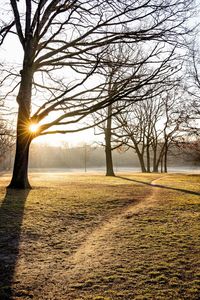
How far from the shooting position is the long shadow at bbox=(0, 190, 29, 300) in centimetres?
369

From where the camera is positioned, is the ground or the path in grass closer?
the ground

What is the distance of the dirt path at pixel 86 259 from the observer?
11.9 feet

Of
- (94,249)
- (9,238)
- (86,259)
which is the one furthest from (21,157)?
(86,259)

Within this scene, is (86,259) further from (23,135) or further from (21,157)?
(23,135)

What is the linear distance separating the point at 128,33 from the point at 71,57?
8.33 feet

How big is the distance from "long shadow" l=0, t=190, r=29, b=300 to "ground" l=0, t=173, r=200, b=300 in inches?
0.4

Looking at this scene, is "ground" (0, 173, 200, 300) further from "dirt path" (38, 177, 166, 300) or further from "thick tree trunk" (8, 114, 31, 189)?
"thick tree trunk" (8, 114, 31, 189)

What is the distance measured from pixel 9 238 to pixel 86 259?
158cm

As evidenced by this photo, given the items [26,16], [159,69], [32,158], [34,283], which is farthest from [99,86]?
[32,158]

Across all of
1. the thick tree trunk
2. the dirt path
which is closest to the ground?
the dirt path

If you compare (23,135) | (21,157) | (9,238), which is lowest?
(9,238)

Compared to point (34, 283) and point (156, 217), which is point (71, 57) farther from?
point (34, 283)

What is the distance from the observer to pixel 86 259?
455 cm

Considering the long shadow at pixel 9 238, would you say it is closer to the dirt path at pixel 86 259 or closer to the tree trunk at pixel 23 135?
the dirt path at pixel 86 259
